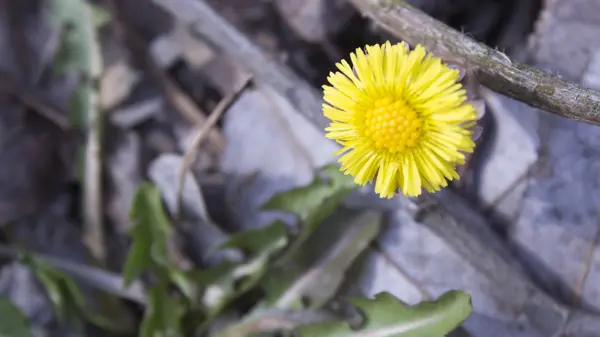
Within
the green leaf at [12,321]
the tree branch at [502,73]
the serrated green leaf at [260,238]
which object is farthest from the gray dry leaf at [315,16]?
the green leaf at [12,321]

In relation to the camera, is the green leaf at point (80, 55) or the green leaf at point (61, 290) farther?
the green leaf at point (80, 55)

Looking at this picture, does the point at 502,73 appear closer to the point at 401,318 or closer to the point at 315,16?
the point at 401,318

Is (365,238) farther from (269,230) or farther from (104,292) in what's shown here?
(104,292)

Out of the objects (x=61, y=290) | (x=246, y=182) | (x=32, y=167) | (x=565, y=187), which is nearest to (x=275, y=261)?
(x=246, y=182)

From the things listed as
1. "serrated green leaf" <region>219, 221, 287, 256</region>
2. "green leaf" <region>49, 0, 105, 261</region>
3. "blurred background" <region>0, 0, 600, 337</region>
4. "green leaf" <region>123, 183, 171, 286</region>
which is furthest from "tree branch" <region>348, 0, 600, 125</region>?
"green leaf" <region>49, 0, 105, 261</region>

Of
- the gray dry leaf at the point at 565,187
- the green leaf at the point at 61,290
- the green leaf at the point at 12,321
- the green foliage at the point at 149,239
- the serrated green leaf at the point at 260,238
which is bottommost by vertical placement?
the green leaf at the point at 12,321

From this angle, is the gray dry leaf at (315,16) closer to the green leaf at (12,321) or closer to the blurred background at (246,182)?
the blurred background at (246,182)

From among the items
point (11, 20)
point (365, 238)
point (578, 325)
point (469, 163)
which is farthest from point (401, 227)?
point (11, 20)
